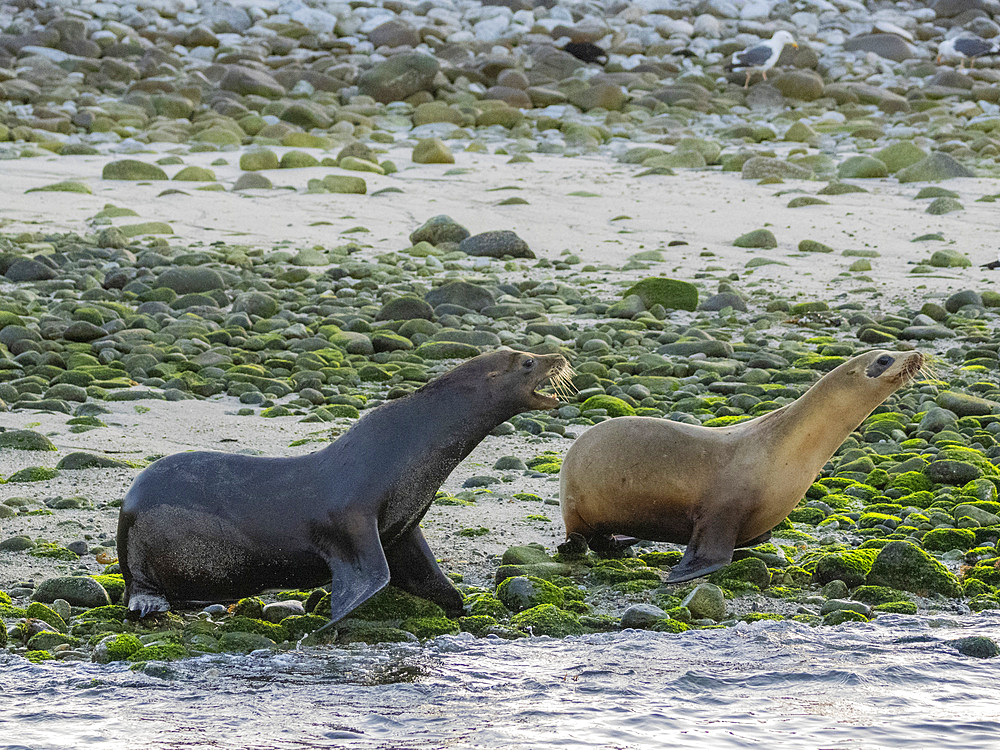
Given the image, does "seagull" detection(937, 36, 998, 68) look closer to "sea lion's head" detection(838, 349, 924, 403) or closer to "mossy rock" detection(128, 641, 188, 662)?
"sea lion's head" detection(838, 349, 924, 403)

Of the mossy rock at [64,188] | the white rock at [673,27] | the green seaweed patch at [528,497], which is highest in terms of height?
the white rock at [673,27]

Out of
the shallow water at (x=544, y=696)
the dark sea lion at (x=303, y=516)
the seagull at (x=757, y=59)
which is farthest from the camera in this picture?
the seagull at (x=757, y=59)

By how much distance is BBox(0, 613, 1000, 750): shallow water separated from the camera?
13.0 ft

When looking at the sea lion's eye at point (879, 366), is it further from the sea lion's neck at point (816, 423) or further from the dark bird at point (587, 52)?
the dark bird at point (587, 52)

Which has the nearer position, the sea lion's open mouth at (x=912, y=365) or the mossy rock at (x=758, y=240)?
the sea lion's open mouth at (x=912, y=365)

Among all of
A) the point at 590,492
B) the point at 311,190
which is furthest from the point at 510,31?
the point at 590,492

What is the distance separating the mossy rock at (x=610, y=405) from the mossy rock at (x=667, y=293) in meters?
2.79

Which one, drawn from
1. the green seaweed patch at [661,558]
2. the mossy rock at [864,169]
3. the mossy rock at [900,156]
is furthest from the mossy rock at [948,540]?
the mossy rock at [900,156]

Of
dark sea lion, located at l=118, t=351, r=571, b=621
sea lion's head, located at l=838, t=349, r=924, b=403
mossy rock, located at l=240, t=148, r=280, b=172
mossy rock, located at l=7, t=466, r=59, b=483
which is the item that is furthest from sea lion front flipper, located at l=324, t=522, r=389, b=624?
mossy rock, located at l=240, t=148, r=280, b=172

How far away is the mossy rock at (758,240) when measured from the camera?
12820mm

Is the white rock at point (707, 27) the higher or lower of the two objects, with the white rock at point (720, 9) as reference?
lower

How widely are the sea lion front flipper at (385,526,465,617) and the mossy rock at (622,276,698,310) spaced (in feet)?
19.6

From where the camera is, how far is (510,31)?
30797 mm

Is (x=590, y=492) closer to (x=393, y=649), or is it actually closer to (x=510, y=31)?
(x=393, y=649)
